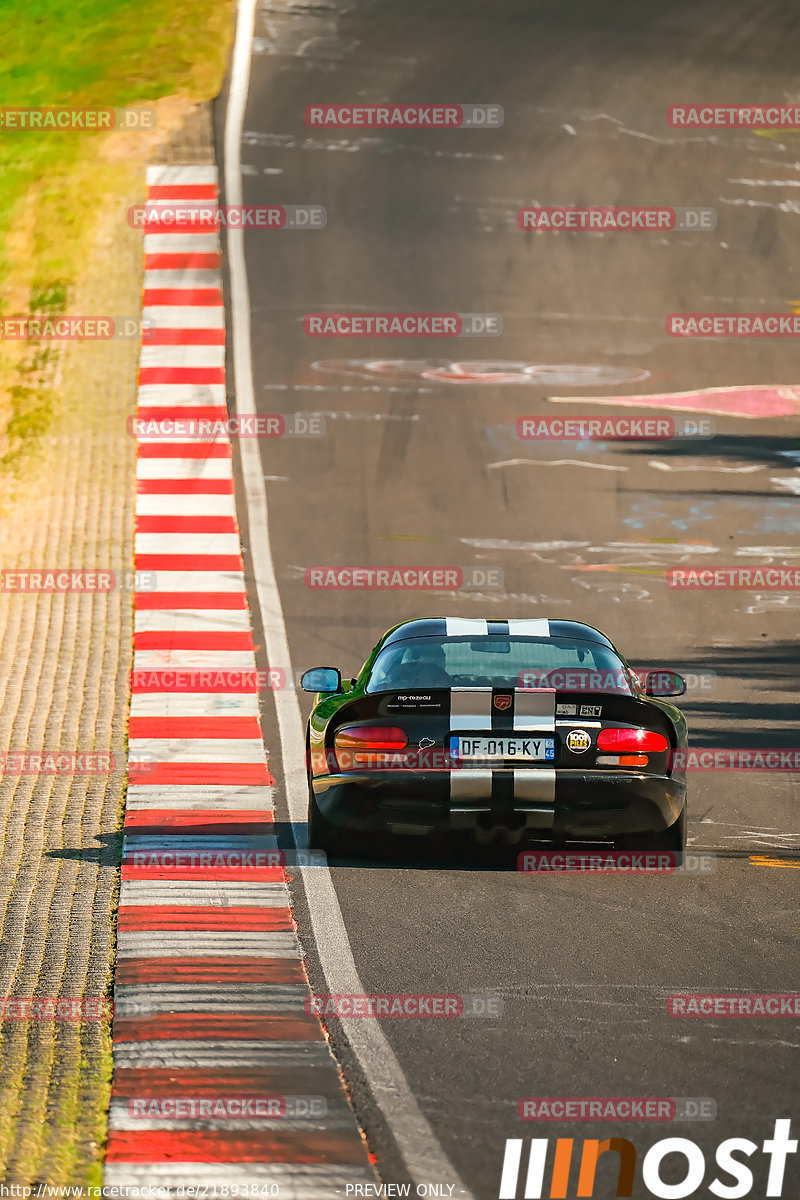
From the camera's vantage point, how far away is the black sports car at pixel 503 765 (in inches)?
300

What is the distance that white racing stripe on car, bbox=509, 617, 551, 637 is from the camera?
8.73 m

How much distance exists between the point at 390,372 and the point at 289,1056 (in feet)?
51.6

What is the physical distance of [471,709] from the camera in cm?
771

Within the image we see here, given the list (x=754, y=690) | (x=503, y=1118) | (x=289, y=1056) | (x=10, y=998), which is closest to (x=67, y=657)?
(x=754, y=690)

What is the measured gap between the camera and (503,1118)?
4992 mm

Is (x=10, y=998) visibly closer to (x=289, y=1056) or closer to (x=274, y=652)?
(x=289, y=1056)
